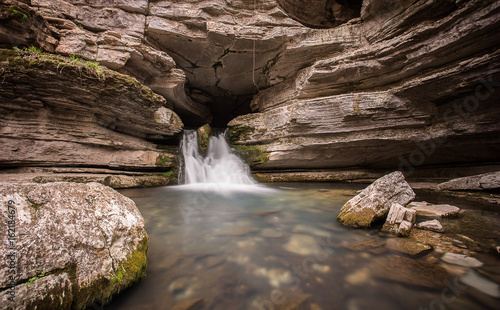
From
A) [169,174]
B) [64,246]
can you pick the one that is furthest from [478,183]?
[169,174]

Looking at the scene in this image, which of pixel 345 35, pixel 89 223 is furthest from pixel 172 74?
pixel 89 223

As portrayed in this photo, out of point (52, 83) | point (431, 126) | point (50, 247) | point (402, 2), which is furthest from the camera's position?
point (431, 126)

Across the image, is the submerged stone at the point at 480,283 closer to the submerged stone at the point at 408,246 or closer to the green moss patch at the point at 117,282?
the submerged stone at the point at 408,246

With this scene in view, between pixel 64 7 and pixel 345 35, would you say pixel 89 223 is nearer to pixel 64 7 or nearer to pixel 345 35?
pixel 345 35

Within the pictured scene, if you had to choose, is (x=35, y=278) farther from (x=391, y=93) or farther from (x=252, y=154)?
(x=391, y=93)

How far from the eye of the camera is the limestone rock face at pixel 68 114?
4844mm

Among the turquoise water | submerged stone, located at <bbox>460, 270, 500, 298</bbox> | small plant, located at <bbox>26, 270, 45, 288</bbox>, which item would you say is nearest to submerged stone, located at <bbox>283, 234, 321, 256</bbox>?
the turquoise water

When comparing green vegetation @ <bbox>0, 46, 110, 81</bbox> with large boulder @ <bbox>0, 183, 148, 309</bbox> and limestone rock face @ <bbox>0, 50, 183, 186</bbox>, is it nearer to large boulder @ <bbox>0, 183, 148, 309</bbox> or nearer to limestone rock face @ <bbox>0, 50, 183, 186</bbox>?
limestone rock face @ <bbox>0, 50, 183, 186</bbox>

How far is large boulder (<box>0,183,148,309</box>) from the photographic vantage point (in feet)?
3.43

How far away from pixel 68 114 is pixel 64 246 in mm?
6608

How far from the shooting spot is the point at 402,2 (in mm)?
6145

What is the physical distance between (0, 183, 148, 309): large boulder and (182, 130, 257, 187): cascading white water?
21.4 ft

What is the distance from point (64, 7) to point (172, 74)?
4.34 metres

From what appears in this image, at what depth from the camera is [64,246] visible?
1.25m
